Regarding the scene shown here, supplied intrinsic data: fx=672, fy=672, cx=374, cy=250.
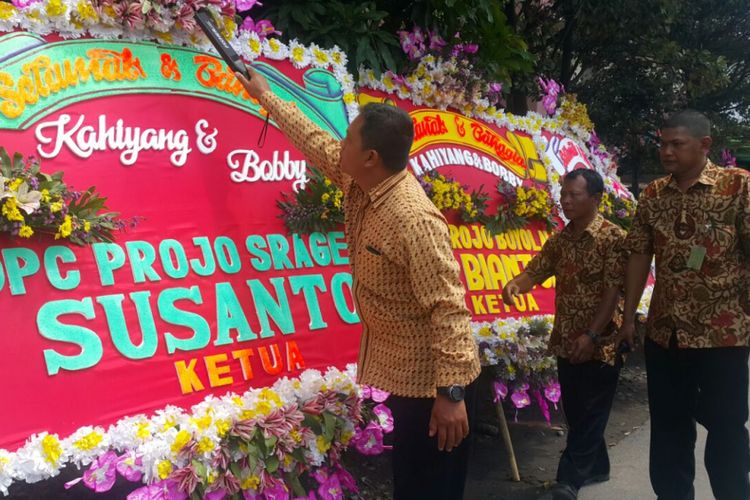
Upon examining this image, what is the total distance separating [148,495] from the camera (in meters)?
2.16

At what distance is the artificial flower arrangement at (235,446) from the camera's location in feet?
6.89

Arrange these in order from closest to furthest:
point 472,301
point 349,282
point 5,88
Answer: point 5,88
point 349,282
point 472,301

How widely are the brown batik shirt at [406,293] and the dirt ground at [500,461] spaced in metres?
1.16

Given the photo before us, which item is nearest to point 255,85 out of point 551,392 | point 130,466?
point 130,466

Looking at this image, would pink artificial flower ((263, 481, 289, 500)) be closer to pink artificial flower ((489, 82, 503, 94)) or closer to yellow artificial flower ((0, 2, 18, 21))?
yellow artificial flower ((0, 2, 18, 21))

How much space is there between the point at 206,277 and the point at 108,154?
60cm

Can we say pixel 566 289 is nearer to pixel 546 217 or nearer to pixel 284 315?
pixel 546 217

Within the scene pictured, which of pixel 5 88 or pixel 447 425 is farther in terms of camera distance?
pixel 5 88

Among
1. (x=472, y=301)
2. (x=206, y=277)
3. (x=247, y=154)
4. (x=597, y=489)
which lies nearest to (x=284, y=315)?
(x=206, y=277)

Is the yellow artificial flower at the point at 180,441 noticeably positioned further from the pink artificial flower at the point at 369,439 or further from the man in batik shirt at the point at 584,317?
the man in batik shirt at the point at 584,317

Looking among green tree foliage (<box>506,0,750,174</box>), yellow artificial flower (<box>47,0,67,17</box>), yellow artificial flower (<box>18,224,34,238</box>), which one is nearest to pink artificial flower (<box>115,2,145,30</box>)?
yellow artificial flower (<box>47,0,67,17</box>)

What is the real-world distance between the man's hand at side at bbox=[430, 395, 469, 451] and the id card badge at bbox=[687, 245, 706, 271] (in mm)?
1423

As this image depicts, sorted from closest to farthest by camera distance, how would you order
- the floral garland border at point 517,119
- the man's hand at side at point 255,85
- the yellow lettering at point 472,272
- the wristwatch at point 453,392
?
the wristwatch at point 453,392
the man's hand at side at point 255,85
the yellow lettering at point 472,272
the floral garland border at point 517,119

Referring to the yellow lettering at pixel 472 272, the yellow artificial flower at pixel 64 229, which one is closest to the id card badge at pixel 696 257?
the yellow lettering at pixel 472 272
